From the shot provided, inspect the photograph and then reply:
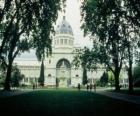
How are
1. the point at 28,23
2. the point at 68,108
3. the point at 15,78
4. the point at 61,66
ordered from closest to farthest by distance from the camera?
1. the point at 68,108
2. the point at 28,23
3. the point at 15,78
4. the point at 61,66

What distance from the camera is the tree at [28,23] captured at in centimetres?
2188

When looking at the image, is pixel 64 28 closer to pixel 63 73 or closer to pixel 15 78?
pixel 63 73

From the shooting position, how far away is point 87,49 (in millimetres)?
52531

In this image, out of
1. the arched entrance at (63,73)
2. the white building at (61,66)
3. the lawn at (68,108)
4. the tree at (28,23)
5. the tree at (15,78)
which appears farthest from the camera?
the arched entrance at (63,73)

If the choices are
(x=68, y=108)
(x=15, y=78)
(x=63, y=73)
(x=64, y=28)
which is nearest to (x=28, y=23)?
(x=68, y=108)

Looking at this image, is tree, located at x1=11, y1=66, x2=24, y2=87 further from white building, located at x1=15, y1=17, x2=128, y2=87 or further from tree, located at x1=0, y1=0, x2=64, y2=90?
white building, located at x1=15, y1=17, x2=128, y2=87

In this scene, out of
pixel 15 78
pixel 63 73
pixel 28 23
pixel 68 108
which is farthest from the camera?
pixel 63 73

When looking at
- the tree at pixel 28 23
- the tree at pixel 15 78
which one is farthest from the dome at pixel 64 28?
the tree at pixel 28 23

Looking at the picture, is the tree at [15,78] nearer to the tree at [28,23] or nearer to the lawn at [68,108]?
the tree at [28,23]

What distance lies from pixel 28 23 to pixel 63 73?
93.7 metres

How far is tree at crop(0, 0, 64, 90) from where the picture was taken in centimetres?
2188

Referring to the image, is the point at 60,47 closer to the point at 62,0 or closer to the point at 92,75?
the point at 92,75

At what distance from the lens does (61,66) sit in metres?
119

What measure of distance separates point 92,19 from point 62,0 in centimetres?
891
